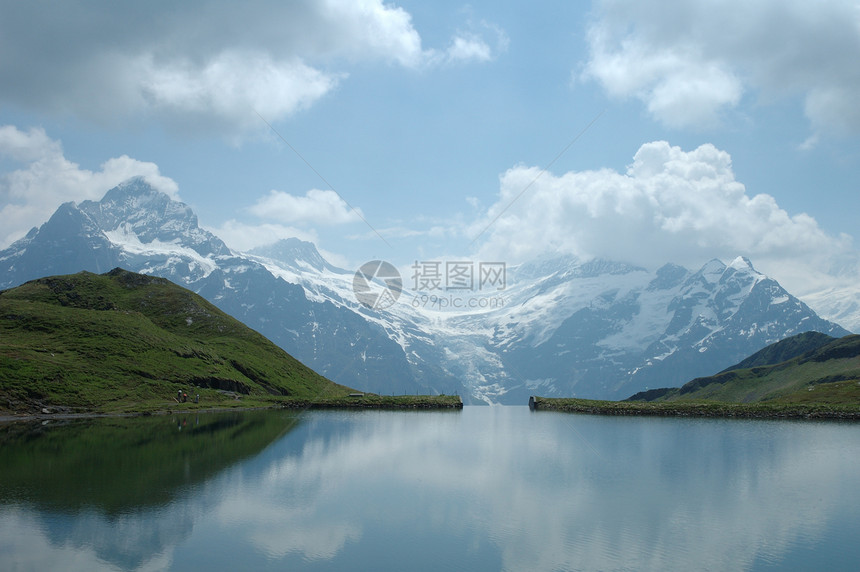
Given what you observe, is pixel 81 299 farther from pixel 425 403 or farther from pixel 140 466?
pixel 140 466

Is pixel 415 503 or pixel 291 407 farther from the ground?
pixel 291 407

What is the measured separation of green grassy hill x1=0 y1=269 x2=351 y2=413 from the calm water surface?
2495 cm

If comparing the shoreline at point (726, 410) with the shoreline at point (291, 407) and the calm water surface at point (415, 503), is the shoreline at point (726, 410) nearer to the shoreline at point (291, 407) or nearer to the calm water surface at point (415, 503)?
the shoreline at point (291, 407)

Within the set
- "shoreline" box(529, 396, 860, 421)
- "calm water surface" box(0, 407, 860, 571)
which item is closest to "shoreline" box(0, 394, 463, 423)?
"calm water surface" box(0, 407, 860, 571)

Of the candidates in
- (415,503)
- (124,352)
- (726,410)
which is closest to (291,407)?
(124,352)

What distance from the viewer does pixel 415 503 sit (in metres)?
42.3

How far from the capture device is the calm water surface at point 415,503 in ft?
101

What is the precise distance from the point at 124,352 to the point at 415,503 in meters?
107

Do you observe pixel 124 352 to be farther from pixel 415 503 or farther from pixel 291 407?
pixel 415 503

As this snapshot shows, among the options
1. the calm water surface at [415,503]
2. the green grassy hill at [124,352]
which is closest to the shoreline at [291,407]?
the green grassy hill at [124,352]

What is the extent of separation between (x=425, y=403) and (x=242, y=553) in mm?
129210

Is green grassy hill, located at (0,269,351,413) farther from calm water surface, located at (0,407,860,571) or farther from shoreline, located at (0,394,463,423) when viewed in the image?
calm water surface, located at (0,407,860,571)

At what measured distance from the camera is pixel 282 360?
7411 inches

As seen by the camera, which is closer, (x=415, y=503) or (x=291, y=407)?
(x=415, y=503)
